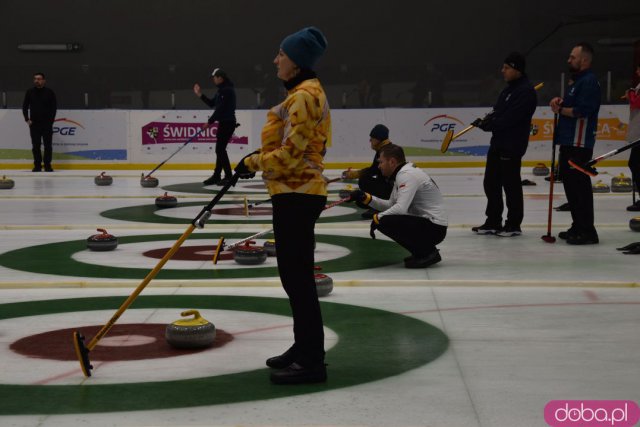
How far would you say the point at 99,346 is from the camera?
235 inches

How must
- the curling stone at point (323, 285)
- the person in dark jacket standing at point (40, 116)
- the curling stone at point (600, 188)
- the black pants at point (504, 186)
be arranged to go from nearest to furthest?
the curling stone at point (323, 285), the black pants at point (504, 186), the curling stone at point (600, 188), the person in dark jacket standing at point (40, 116)

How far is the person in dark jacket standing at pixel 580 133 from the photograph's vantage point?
10469mm

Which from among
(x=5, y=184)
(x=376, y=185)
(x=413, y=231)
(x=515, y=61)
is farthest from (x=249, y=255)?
(x=5, y=184)

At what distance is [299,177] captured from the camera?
16.6 ft

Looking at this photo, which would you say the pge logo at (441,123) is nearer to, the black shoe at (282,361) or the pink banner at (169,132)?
the pink banner at (169,132)

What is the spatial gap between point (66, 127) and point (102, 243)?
1433 centimetres

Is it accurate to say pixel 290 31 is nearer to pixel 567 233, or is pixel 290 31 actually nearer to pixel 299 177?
pixel 567 233

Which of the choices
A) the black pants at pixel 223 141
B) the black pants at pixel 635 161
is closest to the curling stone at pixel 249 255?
the black pants at pixel 635 161

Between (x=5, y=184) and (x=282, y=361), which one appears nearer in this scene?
(x=282, y=361)

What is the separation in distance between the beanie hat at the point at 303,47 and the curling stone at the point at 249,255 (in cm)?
415

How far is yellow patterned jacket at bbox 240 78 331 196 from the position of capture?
16.3 feet

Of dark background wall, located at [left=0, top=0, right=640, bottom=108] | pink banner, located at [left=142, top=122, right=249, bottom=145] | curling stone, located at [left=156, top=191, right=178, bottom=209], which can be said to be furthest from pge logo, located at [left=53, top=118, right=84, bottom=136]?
curling stone, located at [left=156, top=191, right=178, bottom=209]

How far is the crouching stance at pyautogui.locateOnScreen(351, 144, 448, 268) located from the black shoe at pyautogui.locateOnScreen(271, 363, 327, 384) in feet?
12.6

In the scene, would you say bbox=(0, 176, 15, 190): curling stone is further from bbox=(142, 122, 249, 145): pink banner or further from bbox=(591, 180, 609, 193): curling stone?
bbox=(591, 180, 609, 193): curling stone
